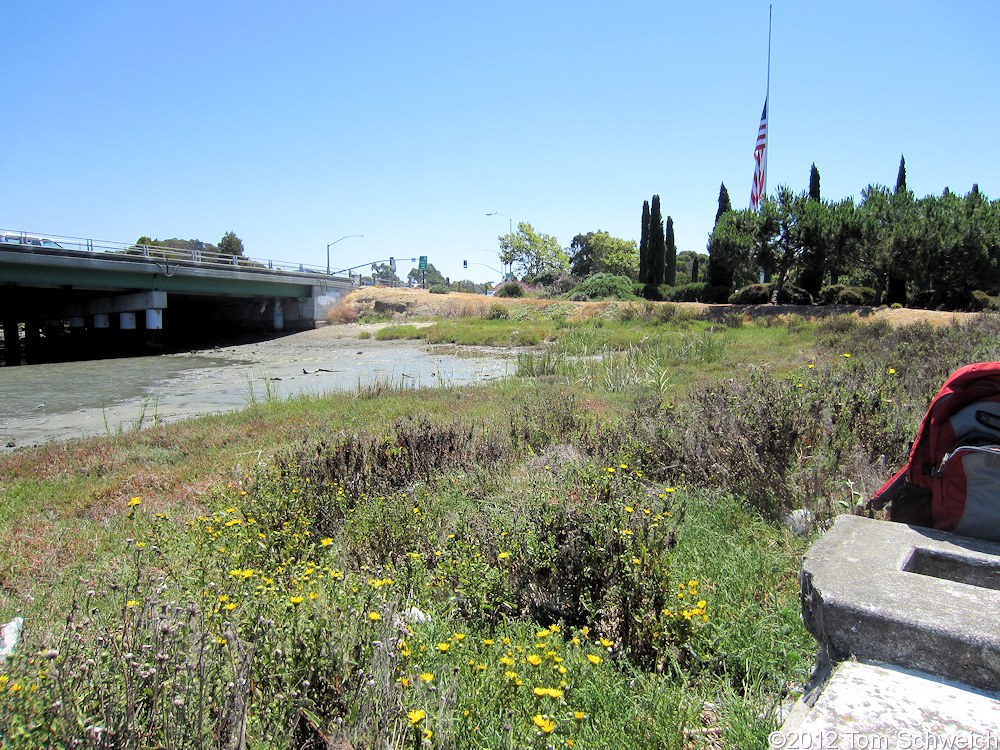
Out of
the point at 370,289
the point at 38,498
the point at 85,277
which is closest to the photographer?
the point at 38,498

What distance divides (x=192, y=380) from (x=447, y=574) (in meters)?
20.4

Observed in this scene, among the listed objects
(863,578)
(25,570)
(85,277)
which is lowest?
(25,570)

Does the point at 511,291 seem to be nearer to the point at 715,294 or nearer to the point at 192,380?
the point at 715,294

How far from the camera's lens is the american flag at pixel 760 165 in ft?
125

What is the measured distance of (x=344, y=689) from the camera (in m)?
2.46

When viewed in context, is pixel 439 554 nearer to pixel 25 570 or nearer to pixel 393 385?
pixel 25 570

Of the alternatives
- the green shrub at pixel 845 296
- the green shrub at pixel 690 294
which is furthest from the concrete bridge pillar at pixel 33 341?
the green shrub at pixel 845 296

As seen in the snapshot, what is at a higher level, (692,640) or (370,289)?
(370,289)

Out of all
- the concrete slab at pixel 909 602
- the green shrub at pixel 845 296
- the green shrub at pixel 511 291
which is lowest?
the concrete slab at pixel 909 602

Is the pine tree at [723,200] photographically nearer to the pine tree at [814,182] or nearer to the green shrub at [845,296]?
the pine tree at [814,182]

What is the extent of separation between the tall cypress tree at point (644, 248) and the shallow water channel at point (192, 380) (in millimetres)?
27878

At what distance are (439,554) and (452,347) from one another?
83.6 ft

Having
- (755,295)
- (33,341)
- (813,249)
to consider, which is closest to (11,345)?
(33,341)

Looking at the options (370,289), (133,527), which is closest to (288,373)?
(133,527)
